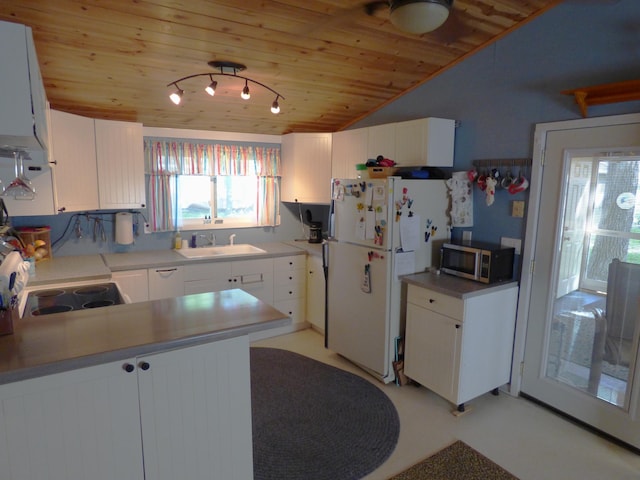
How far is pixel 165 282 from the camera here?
3.54 m

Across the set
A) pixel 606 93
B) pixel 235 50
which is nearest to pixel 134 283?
pixel 235 50

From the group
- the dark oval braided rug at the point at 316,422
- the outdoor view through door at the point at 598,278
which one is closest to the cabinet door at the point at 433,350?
the dark oval braided rug at the point at 316,422

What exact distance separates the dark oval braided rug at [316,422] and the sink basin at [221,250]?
1.16 meters

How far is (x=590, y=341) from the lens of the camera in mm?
2678

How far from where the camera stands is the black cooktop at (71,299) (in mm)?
2309

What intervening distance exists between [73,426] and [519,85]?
325 cm

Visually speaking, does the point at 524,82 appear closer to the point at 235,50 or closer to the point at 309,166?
the point at 235,50

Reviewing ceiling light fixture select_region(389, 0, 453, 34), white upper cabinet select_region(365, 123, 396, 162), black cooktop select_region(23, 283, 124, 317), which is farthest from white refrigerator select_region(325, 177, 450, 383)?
black cooktop select_region(23, 283, 124, 317)

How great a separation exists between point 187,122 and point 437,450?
3.45 metres

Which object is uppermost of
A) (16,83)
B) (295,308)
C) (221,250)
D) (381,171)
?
(16,83)

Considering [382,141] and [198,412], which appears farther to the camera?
[382,141]

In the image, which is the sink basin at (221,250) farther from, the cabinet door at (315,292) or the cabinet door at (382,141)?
the cabinet door at (382,141)

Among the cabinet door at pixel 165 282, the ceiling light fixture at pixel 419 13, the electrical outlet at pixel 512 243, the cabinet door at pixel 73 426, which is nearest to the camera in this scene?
the cabinet door at pixel 73 426

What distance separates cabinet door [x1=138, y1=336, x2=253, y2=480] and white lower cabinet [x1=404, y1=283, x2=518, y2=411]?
1.56 meters
